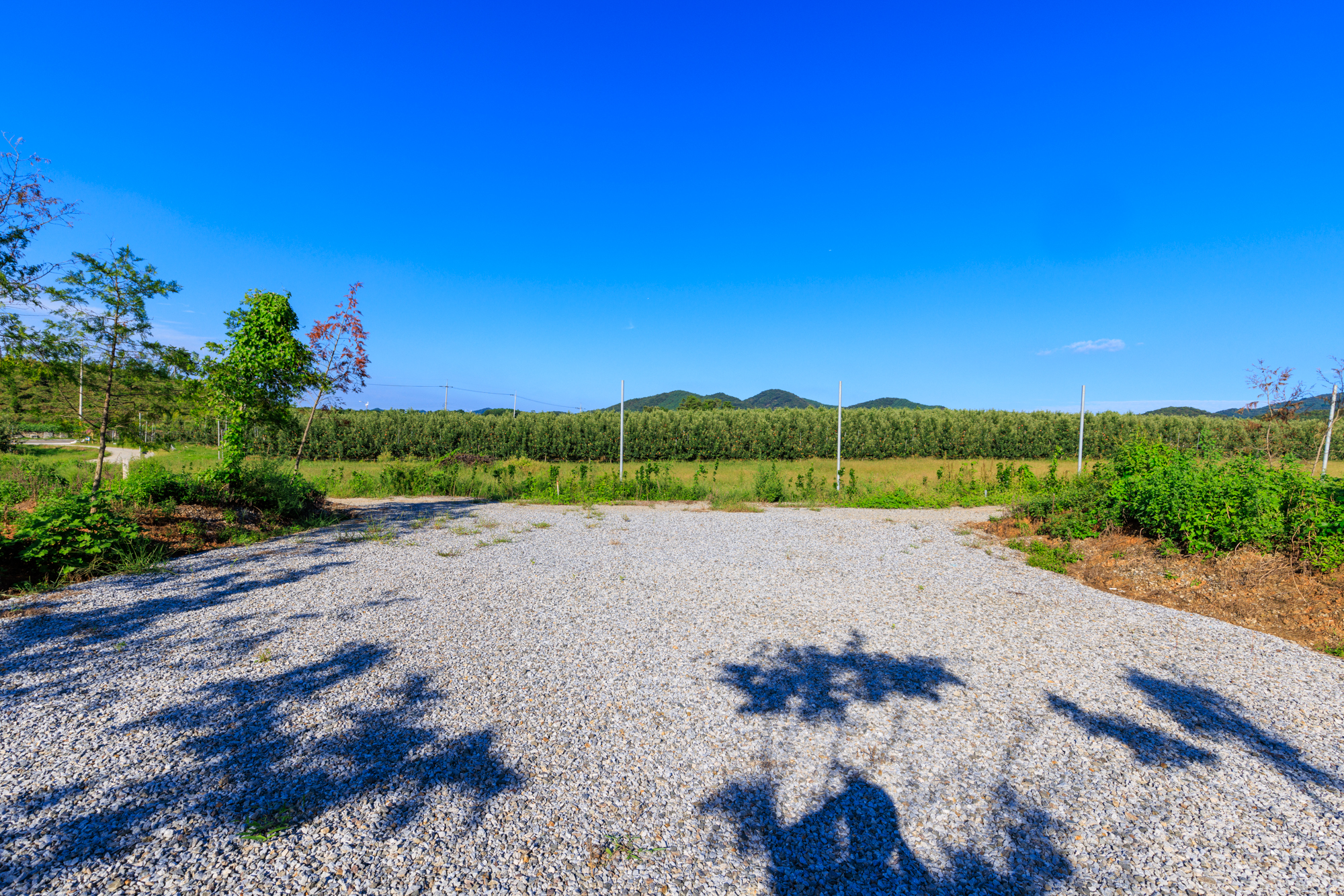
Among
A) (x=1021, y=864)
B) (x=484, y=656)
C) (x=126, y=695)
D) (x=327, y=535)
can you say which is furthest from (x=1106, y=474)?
(x=327, y=535)

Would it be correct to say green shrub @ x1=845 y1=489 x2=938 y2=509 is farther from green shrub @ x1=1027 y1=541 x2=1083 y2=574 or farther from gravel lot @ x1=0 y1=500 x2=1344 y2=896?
gravel lot @ x1=0 y1=500 x2=1344 y2=896

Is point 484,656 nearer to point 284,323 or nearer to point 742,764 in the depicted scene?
point 742,764

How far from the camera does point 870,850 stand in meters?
2.23

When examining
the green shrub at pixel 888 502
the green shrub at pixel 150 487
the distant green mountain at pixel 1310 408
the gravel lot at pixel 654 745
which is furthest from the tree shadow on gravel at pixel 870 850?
the distant green mountain at pixel 1310 408

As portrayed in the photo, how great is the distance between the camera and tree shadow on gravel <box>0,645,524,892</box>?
88.3 inches

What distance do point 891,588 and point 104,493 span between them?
9.44 m

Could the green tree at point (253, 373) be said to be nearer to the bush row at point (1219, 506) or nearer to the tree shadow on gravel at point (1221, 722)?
the tree shadow on gravel at point (1221, 722)

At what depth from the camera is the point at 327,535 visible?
8.19 m

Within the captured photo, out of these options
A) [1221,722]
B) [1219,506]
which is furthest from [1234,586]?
[1221,722]

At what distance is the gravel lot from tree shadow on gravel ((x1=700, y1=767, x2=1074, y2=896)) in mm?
12

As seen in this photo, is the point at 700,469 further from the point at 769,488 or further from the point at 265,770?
the point at 265,770

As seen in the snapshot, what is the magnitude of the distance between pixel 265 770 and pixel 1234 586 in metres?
8.19

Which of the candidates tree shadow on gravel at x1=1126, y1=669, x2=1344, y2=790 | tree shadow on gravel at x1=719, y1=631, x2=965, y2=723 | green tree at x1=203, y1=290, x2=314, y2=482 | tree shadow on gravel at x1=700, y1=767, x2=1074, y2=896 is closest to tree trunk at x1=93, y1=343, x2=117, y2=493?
green tree at x1=203, y1=290, x2=314, y2=482

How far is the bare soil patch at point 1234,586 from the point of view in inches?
188
